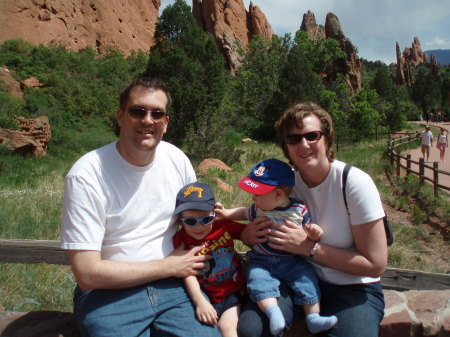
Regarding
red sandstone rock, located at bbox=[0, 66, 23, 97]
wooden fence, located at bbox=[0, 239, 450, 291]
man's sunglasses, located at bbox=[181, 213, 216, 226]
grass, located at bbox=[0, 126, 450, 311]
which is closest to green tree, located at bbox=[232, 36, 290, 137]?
red sandstone rock, located at bbox=[0, 66, 23, 97]

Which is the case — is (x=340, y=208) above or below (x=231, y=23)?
below

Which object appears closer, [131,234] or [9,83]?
[131,234]

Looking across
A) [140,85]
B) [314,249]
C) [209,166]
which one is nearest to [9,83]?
[209,166]

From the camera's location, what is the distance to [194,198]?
2.38 meters

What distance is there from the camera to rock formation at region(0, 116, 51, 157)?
1336cm

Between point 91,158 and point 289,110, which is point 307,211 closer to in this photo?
point 289,110

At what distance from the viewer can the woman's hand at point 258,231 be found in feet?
7.89

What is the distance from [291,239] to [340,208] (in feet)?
1.11

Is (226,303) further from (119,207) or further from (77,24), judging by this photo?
(77,24)

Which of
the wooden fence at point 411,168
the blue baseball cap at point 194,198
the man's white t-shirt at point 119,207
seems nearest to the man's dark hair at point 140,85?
the man's white t-shirt at point 119,207

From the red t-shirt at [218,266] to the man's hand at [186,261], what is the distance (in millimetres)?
46

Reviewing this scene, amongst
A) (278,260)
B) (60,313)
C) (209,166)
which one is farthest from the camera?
(209,166)

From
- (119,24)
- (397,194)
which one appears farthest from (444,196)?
(119,24)

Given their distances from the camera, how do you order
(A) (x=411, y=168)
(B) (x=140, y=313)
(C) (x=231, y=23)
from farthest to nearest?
(C) (x=231, y=23)
(A) (x=411, y=168)
(B) (x=140, y=313)
